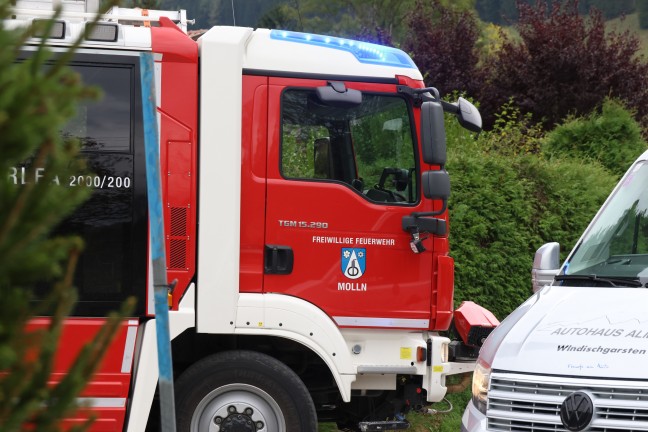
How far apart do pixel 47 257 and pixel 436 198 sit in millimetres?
5001

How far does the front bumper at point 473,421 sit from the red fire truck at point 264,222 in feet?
4.69

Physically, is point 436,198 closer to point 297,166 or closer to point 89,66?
point 297,166

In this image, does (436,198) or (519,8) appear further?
(519,8)

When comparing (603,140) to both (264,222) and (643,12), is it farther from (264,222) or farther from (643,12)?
(643,12)

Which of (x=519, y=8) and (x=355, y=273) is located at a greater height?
(x=519, y=8)

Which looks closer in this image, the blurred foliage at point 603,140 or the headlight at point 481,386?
the headlight at point 481,386

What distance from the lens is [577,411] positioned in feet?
15.0

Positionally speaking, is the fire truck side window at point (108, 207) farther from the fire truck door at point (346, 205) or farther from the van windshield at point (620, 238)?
the van windshield at point (620, 238)

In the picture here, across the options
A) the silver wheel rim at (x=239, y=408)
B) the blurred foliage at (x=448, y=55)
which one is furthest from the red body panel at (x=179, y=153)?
the blurred foliage at (x=448, y=55)

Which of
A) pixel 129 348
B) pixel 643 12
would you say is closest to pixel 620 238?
pixel 129 348

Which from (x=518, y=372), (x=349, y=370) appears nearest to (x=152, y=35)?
(x=349, y=370)

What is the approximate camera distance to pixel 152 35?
642 cm

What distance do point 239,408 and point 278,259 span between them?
985 millimetres

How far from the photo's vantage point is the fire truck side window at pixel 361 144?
21.8ft
